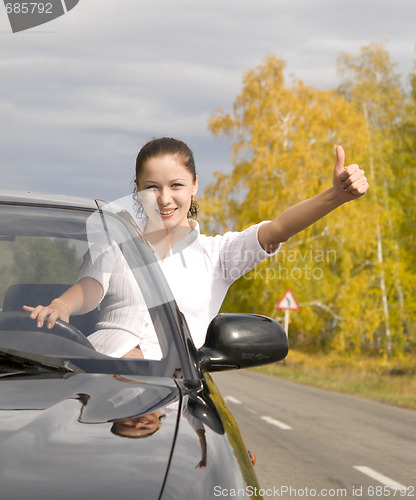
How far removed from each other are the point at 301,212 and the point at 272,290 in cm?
3366

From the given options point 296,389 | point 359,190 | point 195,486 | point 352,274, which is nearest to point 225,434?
point 195,486

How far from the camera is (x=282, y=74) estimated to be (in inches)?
1458

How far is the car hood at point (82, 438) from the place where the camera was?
1598 mm

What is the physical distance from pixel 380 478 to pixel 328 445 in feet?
6.46

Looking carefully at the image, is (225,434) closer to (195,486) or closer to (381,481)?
(195,486)

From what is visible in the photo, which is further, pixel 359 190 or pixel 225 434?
pixel 359 190

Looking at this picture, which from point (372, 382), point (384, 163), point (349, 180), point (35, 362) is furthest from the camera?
point (384, 163)

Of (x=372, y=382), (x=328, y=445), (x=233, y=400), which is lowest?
(x=372, y=382)

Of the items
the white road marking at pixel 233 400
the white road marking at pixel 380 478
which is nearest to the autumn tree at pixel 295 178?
the white road marking at pixel 233 400

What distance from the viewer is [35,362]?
221 centimetres

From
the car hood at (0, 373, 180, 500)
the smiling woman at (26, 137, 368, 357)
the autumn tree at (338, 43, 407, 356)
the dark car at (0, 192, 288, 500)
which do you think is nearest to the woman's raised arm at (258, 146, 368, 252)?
the smiling woman at (26, 137, 368, 357)

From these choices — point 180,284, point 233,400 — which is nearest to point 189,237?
point 180,284

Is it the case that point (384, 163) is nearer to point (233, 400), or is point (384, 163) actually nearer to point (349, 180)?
point (233, 400)

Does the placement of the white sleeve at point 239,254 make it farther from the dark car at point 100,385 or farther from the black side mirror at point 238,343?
the black side mirror at point 238,343
